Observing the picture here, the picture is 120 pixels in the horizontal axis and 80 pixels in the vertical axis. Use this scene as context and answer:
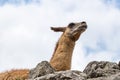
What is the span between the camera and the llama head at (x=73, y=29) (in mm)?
19264

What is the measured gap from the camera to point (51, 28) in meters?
20.0

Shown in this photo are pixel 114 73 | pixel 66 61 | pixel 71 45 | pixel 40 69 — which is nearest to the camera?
pixel 114 73

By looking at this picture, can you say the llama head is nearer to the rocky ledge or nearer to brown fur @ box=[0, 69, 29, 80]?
brown fur @ box=[0, 69, 29, 80]

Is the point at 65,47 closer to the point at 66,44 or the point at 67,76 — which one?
the point at 66,44

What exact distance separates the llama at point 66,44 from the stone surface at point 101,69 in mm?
8017

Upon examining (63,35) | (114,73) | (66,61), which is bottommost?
(114,73)

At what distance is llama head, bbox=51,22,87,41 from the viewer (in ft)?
63.2

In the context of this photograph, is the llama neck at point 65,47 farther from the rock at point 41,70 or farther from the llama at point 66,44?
the rock at point 41,70

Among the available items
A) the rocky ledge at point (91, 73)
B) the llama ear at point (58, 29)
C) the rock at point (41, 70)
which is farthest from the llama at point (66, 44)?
the rocky ledge at point (91, 73)

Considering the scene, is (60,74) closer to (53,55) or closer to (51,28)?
(53,55)

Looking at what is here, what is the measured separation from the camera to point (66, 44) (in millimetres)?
19516

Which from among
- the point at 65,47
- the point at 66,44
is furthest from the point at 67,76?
the point at 66,44

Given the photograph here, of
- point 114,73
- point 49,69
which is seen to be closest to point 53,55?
point 49,69

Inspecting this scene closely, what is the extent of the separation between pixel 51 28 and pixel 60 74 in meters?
11.1
